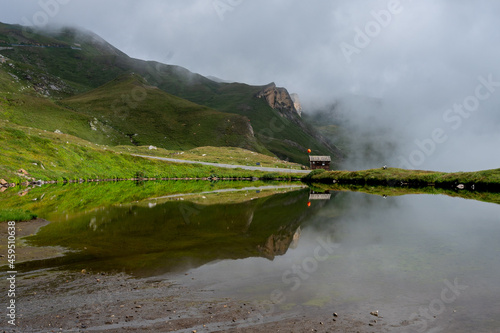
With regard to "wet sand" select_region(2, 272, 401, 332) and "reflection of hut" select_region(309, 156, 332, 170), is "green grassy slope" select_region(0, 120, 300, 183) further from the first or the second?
"wet sand" select_region(2, 272, 401, 332)

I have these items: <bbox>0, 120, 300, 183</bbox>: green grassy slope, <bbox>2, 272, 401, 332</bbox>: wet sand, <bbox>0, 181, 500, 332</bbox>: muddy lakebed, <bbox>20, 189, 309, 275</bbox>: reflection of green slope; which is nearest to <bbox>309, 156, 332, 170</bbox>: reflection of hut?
<bbox>0, 120, 300, 183</bbox>: green grassy slope

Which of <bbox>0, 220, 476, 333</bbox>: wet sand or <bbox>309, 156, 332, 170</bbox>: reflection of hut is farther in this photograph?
<bbox>309, 156, 332, 170</bbox>: reflection of hut

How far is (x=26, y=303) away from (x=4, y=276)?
366cm

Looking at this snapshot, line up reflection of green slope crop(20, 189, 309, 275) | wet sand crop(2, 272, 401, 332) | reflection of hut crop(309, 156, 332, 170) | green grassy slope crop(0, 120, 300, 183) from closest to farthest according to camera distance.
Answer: wet sand crop(2, 272, 401, 332) → reflection of green slope crop(20, 189, 309, 275) → green grassy slope crop(0, 120, 300, 183) → reflection of hut crop(309, 156, 332, 170)

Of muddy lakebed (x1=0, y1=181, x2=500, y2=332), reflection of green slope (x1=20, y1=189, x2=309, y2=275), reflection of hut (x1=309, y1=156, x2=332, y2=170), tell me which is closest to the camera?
muddy lakebed (x1=0, y1=181, x2=500, y2=332)

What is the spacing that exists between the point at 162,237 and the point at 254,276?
953 cm

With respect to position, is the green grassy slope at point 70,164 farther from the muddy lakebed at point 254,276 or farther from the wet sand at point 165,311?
the wet sand at point 165,311

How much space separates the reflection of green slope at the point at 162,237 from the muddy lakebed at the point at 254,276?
0.30 ft

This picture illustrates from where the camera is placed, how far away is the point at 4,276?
13.1m

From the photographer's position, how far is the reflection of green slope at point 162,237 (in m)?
15.7

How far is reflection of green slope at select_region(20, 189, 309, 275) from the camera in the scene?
51.5 ft

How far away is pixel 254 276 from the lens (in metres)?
13.6

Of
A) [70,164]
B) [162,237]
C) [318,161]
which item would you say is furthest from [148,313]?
[318,161]

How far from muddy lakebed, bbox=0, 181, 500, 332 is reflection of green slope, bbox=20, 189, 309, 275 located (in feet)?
0.30
